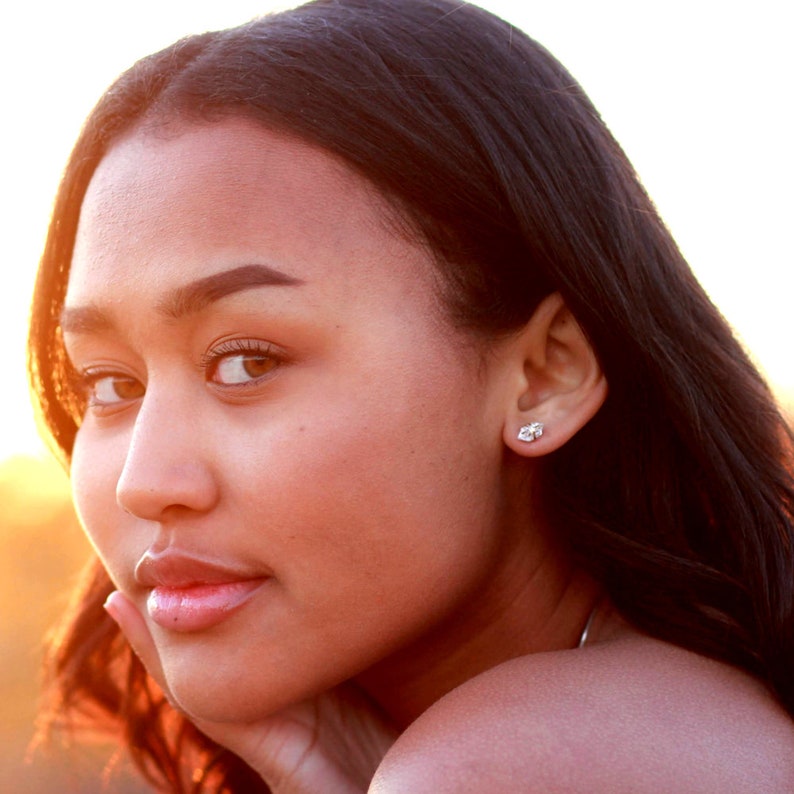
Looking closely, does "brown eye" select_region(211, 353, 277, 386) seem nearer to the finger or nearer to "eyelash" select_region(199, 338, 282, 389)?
"eyelash" select_region(199, 338, 282, 389)

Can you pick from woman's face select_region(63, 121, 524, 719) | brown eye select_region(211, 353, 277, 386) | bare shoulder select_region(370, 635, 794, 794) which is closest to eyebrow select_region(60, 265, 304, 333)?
woman's face select_region(63, 121, 524, 719)

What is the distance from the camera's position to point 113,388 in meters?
2.53

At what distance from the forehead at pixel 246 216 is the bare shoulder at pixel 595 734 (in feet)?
2.75

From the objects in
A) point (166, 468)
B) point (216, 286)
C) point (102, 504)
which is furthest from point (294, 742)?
point (216, 286)

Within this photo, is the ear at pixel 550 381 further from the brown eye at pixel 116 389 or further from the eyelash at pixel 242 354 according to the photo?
the brown eye at pixel 116 389

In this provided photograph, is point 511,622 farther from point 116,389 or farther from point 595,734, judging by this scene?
point 116,389

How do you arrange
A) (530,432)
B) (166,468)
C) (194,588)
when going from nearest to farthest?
(166,468)
(194,588)
(530,432)

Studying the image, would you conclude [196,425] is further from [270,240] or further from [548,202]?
[548,202]

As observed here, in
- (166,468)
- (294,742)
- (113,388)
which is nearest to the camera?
(166,468)

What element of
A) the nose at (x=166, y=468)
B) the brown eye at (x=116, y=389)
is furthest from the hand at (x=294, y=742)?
the nose at (x=166, y=468)

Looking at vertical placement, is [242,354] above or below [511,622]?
above

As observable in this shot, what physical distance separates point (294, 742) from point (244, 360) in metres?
1.06

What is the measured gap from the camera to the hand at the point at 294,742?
272 centimetres

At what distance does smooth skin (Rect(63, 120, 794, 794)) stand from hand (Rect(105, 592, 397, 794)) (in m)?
0.35
